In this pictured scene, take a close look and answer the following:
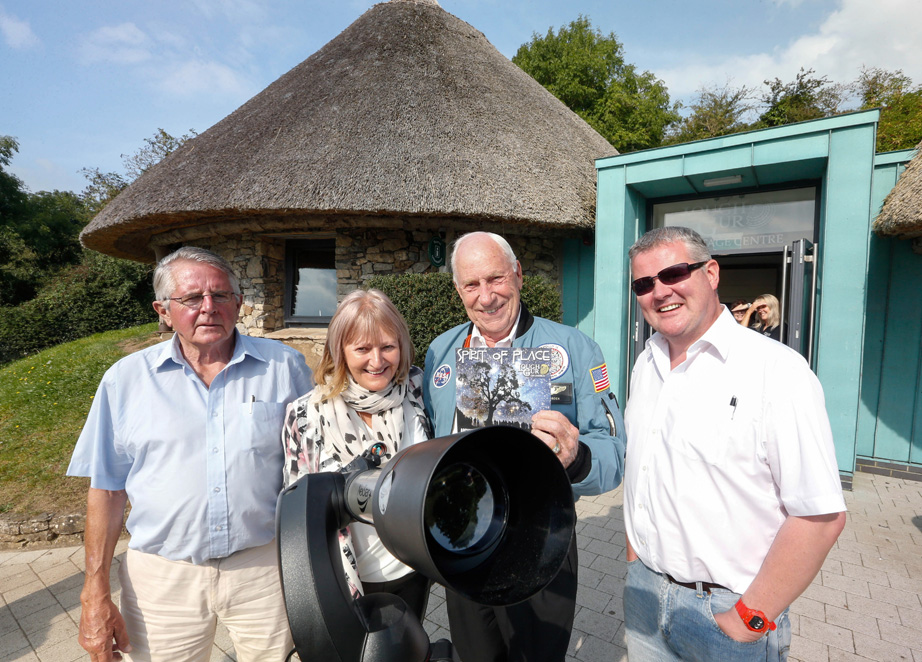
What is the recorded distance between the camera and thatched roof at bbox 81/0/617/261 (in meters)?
6.56

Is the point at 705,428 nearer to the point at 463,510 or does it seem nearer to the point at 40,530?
the point at 463,510

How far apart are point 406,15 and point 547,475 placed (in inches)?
423

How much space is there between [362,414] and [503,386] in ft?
1.71

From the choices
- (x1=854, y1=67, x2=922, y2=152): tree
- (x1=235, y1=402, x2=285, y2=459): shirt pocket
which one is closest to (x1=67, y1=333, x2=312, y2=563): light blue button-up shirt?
(x1=235, y1=402, x2=285, y2=459): shirt pocket

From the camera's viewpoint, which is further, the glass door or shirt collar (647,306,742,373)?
the glass door

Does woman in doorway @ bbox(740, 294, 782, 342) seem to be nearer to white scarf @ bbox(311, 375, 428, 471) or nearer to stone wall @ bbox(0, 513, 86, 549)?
white scarf @ bbox(311, 375, 428, 471)

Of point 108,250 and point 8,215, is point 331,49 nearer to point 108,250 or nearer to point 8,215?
point 108,250

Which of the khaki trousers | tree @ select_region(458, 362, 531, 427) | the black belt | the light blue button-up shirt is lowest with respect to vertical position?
the khaki trousers

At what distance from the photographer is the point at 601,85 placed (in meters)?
19.6

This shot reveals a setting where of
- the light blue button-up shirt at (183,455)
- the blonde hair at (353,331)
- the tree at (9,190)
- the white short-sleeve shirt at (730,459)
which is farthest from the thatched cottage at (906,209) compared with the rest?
the tree at (9,190)

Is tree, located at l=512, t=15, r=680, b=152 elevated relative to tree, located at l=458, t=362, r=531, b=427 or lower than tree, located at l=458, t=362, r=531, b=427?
elevated

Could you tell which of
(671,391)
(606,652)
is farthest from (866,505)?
(671,391)

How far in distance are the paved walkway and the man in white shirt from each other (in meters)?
1.38

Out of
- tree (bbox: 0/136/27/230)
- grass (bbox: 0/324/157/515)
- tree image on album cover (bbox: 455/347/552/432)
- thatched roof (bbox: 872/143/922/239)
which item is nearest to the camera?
tree image on album cover (bbox: 455/347/552/432)
